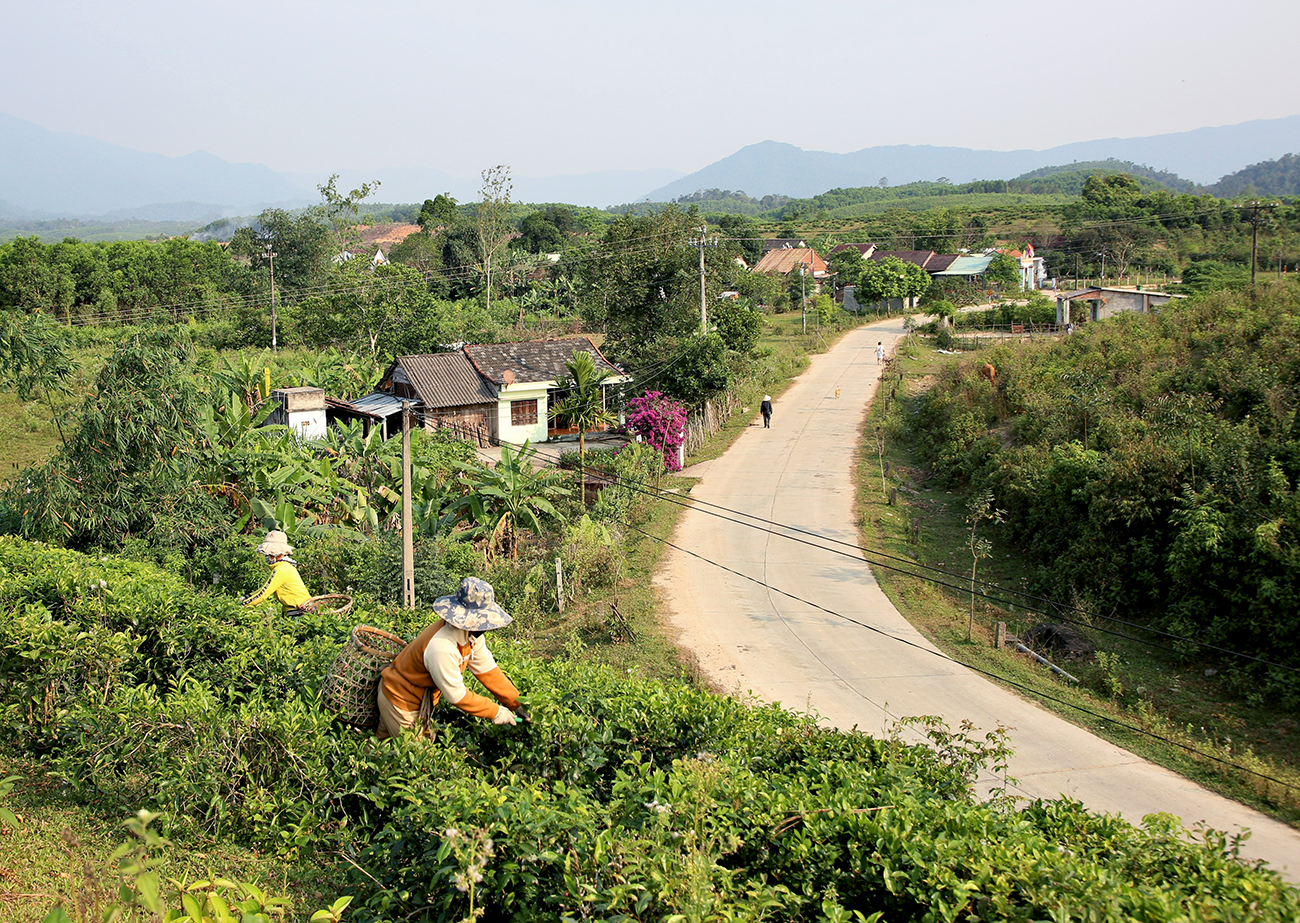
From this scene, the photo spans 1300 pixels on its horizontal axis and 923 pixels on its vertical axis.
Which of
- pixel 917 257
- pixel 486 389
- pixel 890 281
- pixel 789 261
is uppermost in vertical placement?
pixel 789 261

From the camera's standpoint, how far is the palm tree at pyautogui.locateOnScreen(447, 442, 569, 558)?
16.8 metres

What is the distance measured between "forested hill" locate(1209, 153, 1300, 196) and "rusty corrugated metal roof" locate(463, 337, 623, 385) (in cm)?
18061

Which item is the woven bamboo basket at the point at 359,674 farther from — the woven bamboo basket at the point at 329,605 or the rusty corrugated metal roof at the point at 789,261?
the rusty corrugated metal roof at the point at 789,261

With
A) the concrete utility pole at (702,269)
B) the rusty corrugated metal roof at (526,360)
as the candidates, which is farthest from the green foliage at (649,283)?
the rusty corrugated metal roof at (526,360)

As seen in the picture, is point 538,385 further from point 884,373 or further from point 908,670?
point 908,670

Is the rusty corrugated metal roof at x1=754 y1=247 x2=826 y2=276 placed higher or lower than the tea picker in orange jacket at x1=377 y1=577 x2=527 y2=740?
higher

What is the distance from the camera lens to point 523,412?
2700 cm

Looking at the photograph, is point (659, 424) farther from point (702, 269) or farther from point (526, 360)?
point (702, 269)

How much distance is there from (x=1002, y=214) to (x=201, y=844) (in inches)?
3571

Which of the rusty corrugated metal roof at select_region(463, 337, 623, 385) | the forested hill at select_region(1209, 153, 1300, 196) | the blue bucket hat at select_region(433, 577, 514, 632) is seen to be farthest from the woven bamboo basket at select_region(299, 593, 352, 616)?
the forested hill at select_region(1209, 153, 1300, 196)

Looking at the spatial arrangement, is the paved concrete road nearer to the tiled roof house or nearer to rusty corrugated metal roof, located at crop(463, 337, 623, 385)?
the tiled roof house

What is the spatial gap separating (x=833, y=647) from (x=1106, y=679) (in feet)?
12.0

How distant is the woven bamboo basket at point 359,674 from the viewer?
543cm

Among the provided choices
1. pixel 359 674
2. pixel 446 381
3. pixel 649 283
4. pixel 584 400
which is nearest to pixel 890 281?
pixel 649 283
